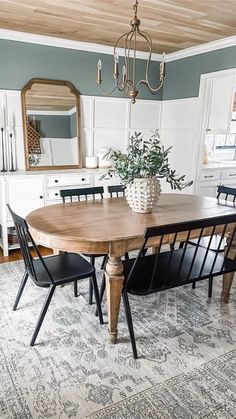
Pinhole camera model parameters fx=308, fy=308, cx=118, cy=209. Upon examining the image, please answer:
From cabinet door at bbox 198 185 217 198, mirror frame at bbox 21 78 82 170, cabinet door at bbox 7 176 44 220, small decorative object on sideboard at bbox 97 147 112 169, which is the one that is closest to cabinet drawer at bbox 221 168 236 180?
cabinet door at bbox 198 185 217 198

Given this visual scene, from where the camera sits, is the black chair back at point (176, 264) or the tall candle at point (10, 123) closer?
the black chair back at point (176, 264)

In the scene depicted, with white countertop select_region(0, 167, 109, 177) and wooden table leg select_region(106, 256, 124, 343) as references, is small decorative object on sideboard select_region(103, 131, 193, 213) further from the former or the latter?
white countertop select_region(0, 167, 109, 177)

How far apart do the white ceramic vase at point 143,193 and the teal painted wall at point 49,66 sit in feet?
7.34

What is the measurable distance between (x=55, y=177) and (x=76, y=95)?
1166 millimetres

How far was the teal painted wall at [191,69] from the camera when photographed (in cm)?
366

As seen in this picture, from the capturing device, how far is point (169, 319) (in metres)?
2.39

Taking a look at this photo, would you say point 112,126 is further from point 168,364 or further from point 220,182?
point 168,364

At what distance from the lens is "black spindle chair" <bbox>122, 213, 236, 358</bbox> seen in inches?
72.7

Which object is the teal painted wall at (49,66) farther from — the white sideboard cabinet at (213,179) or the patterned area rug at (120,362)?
the patterned area rug at (120,362)

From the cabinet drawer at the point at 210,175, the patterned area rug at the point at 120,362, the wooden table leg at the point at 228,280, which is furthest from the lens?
the cabinet drawer at the point at 210,175

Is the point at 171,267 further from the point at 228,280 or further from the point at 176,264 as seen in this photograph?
the point at 228,280

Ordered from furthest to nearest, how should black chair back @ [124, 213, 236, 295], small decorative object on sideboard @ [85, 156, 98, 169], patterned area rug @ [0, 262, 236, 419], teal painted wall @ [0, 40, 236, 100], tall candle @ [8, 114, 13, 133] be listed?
small decorative object on sideboard @ [85, 156, 98, 169]
tall candle @ [8, 114, 13, 133]
teal painted wall @ [0, 40, 236, 100]
black chair back @ [124, 213, 236, 295]
patterned area rug @ [0, 262, 236, 419]

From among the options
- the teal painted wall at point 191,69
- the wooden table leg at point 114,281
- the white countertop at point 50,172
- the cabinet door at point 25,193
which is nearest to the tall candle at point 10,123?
the white countertop at point 50,172

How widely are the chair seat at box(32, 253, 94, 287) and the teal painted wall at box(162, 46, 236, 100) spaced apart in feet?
9.60
